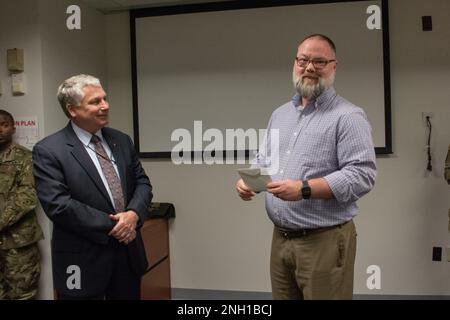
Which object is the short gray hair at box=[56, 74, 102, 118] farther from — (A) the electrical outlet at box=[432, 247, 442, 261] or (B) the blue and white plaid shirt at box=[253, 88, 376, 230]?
(A) the electrical outlet at box=[432, 247, 442, 261]

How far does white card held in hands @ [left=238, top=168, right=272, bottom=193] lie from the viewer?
1504 mm

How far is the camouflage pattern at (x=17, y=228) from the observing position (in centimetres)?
250

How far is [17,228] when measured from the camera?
99.1 inches

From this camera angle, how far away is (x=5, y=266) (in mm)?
2525

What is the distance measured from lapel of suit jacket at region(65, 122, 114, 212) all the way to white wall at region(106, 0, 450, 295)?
1558mm

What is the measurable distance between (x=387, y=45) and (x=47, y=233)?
2671 millimetres

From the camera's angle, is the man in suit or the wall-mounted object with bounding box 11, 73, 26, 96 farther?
the wall-mounted object with bounding box 11, 73, 26, 96

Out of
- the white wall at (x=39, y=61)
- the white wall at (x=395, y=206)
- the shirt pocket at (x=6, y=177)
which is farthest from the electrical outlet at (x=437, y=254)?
the shirt pocket at (x=6, y=177)

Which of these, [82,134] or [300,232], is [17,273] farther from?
[300,232]

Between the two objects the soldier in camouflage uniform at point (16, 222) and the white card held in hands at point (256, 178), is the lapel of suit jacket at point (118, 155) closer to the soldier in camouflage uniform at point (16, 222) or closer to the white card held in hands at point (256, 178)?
the white card held in hands at point (256, 178)

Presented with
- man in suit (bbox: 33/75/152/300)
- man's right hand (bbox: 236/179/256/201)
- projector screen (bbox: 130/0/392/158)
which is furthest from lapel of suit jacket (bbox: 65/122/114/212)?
projector screen (bbox: 130/0/392/158)

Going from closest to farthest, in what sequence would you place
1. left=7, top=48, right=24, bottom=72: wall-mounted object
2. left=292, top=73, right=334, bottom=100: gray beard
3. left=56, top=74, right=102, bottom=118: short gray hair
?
left=292, top=73, right=334, bottom=100: gray beard, left=56, top=74, right=102, bottom=118: short gray hair, left=7, top=48, right=24, bottom=72: wall-mounted object

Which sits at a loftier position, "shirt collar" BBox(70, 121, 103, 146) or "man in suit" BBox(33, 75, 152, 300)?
"shirt collar" BBox(70, 121, 103, 146)

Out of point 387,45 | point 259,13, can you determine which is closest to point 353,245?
point 387,45
